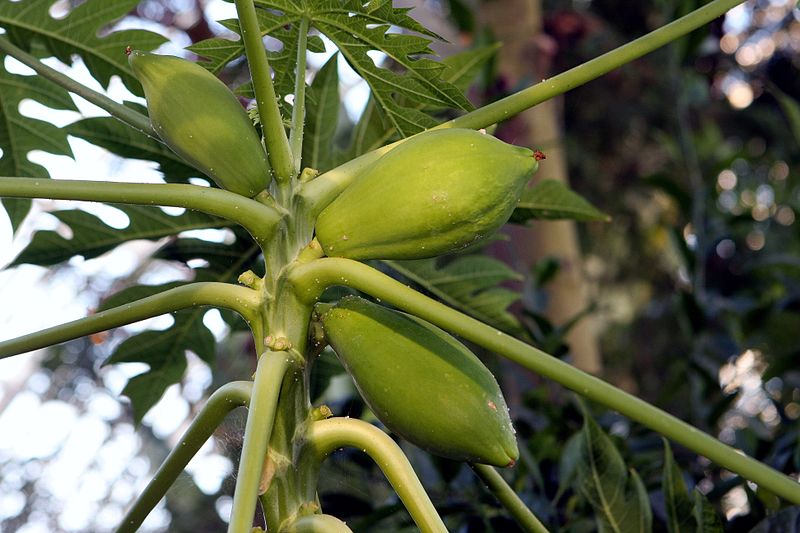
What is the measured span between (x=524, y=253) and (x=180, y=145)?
128 cm

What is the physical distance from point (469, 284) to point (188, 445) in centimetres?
51

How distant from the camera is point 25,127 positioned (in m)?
1.08

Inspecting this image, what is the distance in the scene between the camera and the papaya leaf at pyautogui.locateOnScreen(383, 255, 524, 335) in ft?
3.67

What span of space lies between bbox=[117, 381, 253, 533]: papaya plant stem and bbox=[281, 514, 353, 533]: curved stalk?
0.31 feet

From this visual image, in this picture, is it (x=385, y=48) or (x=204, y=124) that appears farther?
(x=385, y=48)

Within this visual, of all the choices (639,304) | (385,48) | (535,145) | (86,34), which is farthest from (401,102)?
(639,304)

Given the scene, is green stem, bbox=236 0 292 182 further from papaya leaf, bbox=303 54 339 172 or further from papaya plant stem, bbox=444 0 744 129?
papaya leaf, bbox=303 54 339 172

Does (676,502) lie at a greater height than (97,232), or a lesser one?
lesser

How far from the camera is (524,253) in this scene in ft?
6.37

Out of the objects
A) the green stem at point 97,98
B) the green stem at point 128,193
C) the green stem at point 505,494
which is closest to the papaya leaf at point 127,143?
the green stem at point 97,98

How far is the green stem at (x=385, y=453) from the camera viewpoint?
2.00 ft

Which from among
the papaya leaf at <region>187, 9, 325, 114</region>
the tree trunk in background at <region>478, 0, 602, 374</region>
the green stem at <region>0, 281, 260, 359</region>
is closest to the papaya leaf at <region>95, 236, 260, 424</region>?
the papaya leaf at <region>187, 9, 325, 114</region>

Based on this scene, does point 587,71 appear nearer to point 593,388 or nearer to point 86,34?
point 593,388

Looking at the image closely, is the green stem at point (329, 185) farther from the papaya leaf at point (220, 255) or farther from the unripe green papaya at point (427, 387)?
the papaya leaf at point (220, 255)
